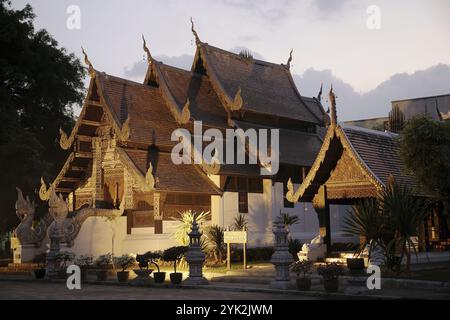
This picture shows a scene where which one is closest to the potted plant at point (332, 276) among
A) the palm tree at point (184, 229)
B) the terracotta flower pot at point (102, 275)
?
the terracotta flower pot at point (102, 275)

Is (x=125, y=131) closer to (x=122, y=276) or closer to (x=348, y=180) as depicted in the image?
(x=122, y=276)

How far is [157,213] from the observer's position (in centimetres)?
2470

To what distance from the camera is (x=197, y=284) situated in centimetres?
1723

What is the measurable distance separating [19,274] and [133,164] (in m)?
6.80

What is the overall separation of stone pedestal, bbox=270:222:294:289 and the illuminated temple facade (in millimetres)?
8832

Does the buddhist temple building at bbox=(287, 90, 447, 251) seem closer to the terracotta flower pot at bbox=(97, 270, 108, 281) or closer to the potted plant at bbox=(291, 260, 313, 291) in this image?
the potted plant at bbox=(291, 260, 313, 291)

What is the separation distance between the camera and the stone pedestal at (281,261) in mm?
15625

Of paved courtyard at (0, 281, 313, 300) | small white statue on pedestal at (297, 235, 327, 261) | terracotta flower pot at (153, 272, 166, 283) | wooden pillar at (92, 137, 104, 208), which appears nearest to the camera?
paved courtyard at (0, 281, 313, 300)

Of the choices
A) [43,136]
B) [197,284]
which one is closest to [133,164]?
[197,284]

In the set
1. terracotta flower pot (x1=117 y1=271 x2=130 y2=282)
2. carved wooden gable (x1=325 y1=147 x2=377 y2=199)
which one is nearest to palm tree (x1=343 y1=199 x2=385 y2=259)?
carved wooden gable (x1=325 y1=147 x2=377 y2=199)

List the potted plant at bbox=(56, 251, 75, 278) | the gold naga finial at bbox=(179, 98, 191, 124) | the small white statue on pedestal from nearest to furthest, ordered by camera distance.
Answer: the small white statue on pedestal < the potted plant at bbox=(56, 251, 75, 278) < the gold naga finial at bbox=(179, 98, 191, 124)

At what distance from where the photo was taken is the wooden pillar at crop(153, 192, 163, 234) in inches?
971

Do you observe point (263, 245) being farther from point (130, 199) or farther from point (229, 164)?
point (130, 199)

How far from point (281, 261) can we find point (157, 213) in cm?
989
